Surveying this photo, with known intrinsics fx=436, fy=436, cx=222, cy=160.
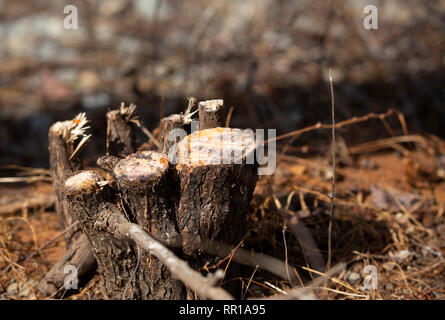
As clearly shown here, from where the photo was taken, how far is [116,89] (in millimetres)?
4812

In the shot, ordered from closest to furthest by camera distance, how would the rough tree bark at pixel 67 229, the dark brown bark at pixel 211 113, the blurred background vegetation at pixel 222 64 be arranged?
the dark brown bark at pixel 211 113 → the rough tree bark at pixel 67 229 → the blurred background vegetation at pixel 222 64

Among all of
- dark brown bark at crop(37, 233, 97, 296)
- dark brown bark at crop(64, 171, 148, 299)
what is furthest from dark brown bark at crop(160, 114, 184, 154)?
dark brown bark at crop(37, 233, 97, 296)

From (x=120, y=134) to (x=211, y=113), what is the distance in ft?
1.79

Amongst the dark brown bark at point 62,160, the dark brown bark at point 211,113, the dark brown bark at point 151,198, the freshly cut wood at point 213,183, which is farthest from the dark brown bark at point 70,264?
the dark brown bark at point 211,113

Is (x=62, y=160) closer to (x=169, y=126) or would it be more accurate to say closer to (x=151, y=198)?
(x=169, y=126)

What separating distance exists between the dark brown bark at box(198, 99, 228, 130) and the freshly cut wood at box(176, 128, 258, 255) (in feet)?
0.30

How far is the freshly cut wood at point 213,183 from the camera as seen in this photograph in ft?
5.22

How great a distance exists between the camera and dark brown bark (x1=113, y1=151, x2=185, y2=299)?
5.13 ft

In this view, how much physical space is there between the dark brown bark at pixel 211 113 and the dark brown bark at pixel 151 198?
0.96 ft

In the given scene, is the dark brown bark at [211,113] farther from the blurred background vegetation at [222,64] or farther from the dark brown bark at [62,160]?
the blurred background vegetation at [222,64]

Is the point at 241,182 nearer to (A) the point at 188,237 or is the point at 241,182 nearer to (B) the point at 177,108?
(A) the point at 188,237

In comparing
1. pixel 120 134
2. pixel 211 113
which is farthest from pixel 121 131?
pixel 211 113

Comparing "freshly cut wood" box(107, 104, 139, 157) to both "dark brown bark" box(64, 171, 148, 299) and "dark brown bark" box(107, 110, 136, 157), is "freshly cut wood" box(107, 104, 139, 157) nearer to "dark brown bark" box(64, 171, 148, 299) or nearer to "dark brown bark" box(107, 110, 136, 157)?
"dark brown bark" box(107, 110, 136, 157)

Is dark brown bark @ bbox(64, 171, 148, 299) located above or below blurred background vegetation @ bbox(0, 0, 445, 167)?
below
